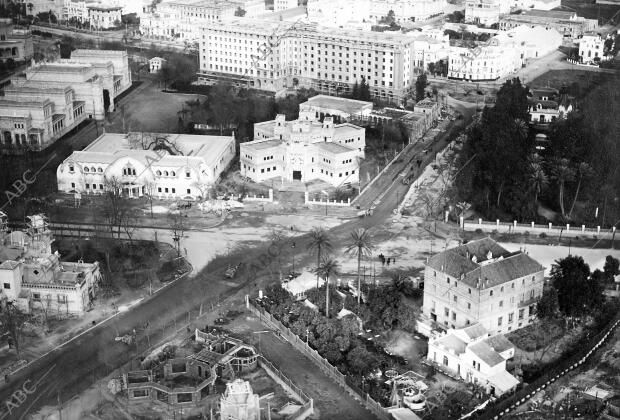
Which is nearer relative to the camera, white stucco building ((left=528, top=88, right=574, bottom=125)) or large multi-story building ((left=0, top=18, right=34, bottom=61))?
white stucco building ((left=528, top=88, right=574, bottom=125))

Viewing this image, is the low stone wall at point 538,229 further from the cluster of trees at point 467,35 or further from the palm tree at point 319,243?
the cluster of trees at point 467,35

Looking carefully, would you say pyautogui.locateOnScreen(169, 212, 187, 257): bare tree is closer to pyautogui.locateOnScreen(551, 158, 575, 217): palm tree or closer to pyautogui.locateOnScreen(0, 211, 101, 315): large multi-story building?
pyautogui.locateOnScreen(0, 211, 101, 315): large multi-story building

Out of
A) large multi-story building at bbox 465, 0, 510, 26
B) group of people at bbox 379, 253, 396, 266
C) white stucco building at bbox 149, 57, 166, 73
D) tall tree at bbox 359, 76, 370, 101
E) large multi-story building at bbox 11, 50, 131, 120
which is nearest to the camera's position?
group of people at bbox 379, 253, 396, 266

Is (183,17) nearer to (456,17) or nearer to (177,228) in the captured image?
(456,17)

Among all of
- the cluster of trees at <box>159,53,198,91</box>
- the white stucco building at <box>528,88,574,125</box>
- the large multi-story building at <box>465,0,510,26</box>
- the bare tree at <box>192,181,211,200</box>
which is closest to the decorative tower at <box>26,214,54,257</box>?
the bare tree at <box>192,181,211,200</box>

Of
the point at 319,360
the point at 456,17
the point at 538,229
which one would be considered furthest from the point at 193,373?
the point at 456,17

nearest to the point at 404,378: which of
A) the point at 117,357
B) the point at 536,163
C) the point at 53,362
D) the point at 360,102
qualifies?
the point at 117,357
